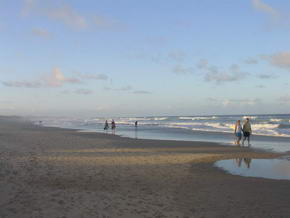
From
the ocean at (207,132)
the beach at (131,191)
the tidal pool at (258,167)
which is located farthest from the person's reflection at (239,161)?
the ocean at (207,132)

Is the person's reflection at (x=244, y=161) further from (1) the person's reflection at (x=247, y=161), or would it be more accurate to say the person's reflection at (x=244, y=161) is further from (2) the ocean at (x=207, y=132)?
(2) the ocean at (x=207, y=132)

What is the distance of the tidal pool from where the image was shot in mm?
10617

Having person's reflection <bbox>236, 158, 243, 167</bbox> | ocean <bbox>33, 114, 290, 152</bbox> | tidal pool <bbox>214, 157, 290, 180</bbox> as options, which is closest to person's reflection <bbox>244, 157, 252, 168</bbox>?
tidal pool <bbox>214, 157, 290, 180</bbox>

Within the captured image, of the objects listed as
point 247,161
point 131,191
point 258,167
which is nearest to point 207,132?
point 247,161

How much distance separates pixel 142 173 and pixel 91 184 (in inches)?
89.5

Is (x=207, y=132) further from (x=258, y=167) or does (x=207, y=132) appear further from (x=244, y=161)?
(x=258, y=167)

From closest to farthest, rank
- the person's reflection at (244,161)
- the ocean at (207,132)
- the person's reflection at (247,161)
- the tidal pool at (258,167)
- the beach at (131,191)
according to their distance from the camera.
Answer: the beach at (131,191) → the tidal pool at (258,167) → the person's reflection at (247,161) → the person's reflection at (244,161) → the ocean at (207,132)

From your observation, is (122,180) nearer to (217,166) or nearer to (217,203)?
(217,203)

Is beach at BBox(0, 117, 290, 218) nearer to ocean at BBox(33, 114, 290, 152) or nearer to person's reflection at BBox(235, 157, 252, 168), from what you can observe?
person's reflection at BBox(235, 157, 252, 168)

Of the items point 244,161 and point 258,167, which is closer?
point 258,167

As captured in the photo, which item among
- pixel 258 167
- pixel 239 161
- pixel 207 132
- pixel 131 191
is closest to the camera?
pixel 131 191

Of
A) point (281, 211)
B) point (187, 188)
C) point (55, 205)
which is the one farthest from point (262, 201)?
point (55, 205)

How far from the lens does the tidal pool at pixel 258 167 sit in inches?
418

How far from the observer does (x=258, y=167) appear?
1212 centimetres
